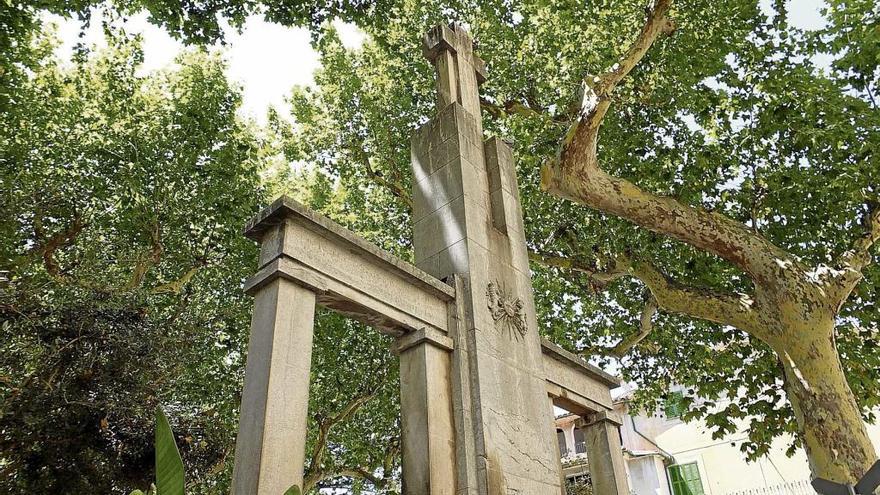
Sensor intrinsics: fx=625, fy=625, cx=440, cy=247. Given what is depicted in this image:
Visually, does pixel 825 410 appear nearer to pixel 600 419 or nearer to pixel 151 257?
pixel 600 419

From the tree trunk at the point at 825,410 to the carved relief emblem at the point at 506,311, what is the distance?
5092 mm

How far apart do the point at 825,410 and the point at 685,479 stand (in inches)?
649

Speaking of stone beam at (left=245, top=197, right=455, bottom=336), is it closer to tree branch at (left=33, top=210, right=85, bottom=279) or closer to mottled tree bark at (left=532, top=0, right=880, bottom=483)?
mottled tree bark at (left=532, top=0, right=880, bottom=483)

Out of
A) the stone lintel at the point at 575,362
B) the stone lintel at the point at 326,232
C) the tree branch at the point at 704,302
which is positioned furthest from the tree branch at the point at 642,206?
the stone lintel at the point at 326,232

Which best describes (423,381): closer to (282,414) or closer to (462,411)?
(462,411)

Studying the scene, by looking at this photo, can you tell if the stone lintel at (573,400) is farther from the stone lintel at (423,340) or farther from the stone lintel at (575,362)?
the stone lintel at (423,340)

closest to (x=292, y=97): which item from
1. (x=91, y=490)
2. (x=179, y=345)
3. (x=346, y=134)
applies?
(x=346, y=134)

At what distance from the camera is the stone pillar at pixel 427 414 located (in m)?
5.32

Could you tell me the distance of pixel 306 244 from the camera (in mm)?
5105

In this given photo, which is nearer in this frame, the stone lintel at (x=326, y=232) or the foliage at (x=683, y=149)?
the stone lintel at (x=326, y=232)

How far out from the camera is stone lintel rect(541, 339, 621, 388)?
7598mm

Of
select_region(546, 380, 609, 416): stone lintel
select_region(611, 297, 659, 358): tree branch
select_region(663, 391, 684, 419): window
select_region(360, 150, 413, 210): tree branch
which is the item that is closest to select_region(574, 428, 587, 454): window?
select_region(663, 391, 684, 419): window

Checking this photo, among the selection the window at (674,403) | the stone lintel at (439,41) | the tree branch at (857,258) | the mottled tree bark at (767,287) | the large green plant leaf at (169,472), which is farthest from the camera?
the window at (674,403)

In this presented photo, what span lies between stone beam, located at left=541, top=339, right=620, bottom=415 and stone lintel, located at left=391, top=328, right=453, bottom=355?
6.08ft
